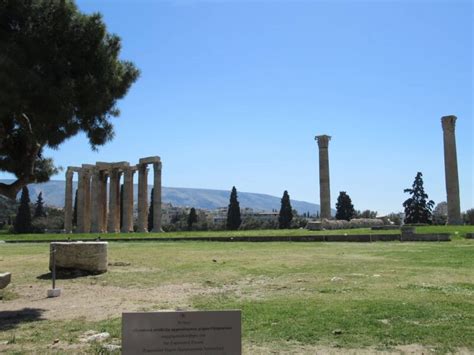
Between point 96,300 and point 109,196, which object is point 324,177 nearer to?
point 109,196

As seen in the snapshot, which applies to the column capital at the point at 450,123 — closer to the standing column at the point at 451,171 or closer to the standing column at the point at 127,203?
the standing column at the point at 451,171

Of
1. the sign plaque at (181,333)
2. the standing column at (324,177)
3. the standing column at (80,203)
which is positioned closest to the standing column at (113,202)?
the standing column at (80,203)

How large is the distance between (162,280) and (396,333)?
31.1ft

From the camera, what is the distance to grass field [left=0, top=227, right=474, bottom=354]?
29.8ft

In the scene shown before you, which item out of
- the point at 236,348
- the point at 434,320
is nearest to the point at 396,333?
the point at 434,320

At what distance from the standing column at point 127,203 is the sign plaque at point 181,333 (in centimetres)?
7133

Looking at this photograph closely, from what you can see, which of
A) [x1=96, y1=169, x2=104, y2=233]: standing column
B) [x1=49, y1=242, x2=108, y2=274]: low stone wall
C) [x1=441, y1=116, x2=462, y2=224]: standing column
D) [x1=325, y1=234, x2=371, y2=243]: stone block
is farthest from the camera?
[x1=96, y1=169, x2=104, y2=233]: standing column

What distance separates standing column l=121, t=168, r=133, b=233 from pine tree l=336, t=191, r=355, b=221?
128 ft

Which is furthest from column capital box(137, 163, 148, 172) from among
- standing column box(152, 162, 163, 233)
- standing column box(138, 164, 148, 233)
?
standing column box(152, 162, 163, 233)

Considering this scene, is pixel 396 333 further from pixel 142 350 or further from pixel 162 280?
pixel 162 280

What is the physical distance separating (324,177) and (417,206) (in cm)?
3118

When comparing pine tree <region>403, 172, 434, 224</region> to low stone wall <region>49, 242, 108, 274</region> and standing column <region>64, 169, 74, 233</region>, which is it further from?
low stone wall <region>49, 242, 108, 274</region>

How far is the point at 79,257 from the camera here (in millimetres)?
18766

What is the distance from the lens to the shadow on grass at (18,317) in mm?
10970
